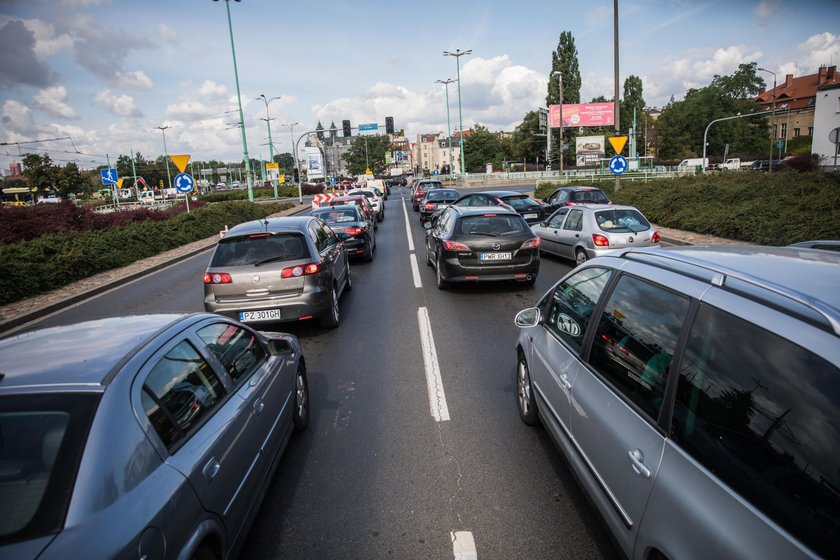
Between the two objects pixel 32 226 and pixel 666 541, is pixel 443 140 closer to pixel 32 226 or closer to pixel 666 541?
pixel 32 226

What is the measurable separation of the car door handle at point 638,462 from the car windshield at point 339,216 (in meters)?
12.7

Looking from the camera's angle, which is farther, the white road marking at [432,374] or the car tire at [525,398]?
the white road marking at [432,374]

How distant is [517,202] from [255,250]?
13.5 metres

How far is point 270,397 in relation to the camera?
141 inches

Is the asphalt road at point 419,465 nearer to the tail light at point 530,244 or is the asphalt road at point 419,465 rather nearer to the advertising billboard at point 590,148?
the tail light at point 530,244

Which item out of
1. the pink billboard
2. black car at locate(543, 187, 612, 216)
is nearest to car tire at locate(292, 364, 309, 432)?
black car at locate(543, 187, 612, 216)

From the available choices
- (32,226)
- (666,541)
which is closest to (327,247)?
(666,541)

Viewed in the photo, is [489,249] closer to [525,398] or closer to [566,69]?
[525,398]

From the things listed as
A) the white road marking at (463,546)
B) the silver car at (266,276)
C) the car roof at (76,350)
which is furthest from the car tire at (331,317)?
the white road marking at (463,546)

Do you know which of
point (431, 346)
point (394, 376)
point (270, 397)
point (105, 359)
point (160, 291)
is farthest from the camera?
point (160, 291)

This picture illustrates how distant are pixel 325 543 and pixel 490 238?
7005 millimetres

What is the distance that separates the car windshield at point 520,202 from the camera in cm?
1856

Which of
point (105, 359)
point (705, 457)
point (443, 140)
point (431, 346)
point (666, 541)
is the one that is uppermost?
point (443, 140)

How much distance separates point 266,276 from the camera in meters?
6.98
